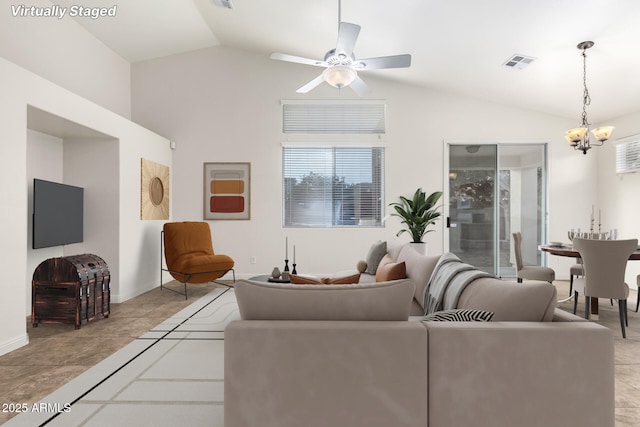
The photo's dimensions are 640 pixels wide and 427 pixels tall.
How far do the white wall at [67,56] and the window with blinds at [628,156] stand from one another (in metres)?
7.25

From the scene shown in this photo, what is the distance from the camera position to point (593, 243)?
324 cm

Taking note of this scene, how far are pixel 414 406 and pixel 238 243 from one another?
4.89 metres

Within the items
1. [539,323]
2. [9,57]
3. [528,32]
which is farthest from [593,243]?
[9,57]

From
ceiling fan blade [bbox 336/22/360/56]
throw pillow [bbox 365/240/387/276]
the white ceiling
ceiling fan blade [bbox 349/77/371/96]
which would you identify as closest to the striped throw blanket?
throw pillow [bbox 365/240/387/276]

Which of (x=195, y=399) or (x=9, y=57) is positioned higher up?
(x=9, y=57)

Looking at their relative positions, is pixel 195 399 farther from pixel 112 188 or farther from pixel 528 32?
pixel 528 32

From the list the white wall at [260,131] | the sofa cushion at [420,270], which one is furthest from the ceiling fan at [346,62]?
the white wall at [260,131]

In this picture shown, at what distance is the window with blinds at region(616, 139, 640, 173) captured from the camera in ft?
16.0

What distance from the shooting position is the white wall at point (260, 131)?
589 centimetres

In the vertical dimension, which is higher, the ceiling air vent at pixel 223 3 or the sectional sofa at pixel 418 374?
the ceiling air vent at pixel 223 3

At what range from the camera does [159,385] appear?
2.19m

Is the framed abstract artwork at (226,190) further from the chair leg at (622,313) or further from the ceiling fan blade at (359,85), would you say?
the chair leg at (622,313)

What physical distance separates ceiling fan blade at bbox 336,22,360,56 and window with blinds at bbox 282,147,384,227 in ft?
9.66

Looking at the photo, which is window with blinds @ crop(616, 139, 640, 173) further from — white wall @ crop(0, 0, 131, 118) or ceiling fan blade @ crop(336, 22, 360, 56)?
white wall @ crop(0, 0, 131, 118)
